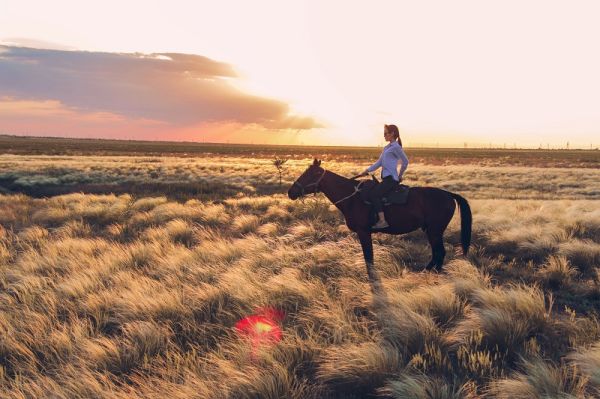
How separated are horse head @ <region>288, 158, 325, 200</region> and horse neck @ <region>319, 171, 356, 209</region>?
113 mm

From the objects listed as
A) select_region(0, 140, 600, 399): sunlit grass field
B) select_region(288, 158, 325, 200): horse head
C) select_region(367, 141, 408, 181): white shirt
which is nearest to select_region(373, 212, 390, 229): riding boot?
select_region(367, 141, 408, 181): white shirt

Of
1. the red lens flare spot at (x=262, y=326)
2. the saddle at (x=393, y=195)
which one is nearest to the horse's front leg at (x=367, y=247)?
the saddle at (x=393, y=195)

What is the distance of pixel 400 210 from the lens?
689 centimetres

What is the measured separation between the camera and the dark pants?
6.74 m

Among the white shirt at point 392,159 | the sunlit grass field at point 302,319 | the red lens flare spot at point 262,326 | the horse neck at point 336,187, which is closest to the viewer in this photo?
the sunlit grass field at point 302,319

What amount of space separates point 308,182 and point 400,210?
5.96 feet

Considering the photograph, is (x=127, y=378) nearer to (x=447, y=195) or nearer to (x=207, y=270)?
(x=207, y=270)

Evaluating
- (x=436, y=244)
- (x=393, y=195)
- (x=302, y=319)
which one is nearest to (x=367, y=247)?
(x=393, y=195)

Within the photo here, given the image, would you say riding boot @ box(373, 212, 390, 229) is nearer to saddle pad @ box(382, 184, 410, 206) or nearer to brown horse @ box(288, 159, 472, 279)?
brown horse @ box(288, 159, 472, 279)

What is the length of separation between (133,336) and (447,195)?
5.67 metres

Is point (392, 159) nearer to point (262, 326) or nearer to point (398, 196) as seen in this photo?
point (398, 196)

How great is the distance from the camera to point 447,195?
7.12 meters

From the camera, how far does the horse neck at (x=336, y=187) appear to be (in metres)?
7.21

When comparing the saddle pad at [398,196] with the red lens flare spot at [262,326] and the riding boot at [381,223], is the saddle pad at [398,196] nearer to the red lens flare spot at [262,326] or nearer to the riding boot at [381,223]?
the riding boot at [381,223]
